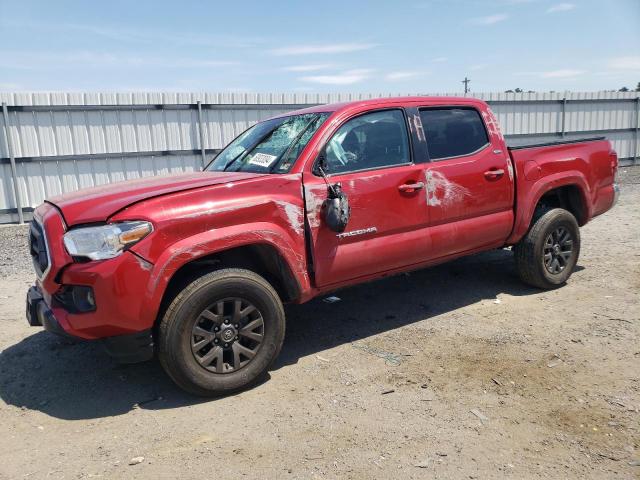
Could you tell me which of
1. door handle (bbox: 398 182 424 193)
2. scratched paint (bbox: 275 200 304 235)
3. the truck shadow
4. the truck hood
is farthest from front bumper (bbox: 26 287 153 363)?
door handle (bbox: 398 182 424 193)

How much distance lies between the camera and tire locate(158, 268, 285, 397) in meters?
3.27

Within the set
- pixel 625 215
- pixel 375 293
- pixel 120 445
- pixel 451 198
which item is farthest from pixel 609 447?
pixel 625 215

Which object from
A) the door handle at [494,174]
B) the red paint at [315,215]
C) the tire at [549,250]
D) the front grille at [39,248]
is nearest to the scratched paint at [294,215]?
the red paint at [315,215]

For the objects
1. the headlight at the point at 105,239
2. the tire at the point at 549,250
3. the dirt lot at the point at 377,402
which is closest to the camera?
the dirt lot at the point at 377,402

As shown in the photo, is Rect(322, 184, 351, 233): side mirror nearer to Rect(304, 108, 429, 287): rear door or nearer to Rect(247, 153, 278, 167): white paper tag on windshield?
Rect(304, 108, 429, 287): rear door

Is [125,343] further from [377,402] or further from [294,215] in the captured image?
[377,402]

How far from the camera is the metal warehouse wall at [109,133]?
34.6 feet

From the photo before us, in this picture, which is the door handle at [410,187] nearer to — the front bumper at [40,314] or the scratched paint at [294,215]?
the scratched paint at [294,215]

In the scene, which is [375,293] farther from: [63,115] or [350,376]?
[63,115]

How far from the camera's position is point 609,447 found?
107 inches

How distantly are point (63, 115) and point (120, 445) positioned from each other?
31.6 ft

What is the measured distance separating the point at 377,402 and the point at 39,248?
2455mm

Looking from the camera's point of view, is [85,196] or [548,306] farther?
[548,306]

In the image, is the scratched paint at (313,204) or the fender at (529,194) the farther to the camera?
the fender at (529,194)
